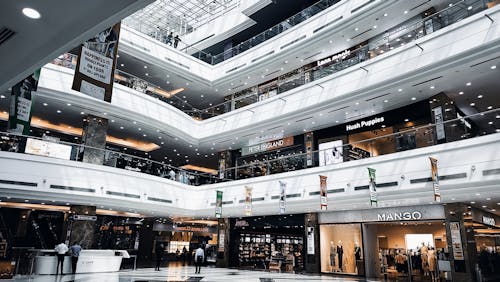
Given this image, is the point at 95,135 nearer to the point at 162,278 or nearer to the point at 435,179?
the point at 162,278

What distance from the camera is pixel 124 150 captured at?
85.3ft

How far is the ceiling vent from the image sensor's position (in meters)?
4.98

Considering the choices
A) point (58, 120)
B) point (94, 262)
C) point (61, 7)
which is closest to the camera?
point (61, 7)

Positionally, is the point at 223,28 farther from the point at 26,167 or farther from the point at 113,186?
the point at 26,167

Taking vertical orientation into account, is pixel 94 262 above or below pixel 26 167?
below

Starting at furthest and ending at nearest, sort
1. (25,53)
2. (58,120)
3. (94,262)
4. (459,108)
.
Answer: (58,120), (459,108), (94,262), (25,53)

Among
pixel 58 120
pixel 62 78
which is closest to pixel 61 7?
pixel 62 78

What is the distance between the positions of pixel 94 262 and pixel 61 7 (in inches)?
568

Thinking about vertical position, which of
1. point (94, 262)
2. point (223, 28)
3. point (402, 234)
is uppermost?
point (223, 28)

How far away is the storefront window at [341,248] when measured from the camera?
59.3ft

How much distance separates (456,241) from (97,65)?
14269mm

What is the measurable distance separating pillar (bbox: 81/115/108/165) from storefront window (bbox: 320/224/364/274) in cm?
1194

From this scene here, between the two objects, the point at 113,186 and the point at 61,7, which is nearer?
the point at 61,7

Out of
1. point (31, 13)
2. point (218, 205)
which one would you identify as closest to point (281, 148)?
point (218, 205)
